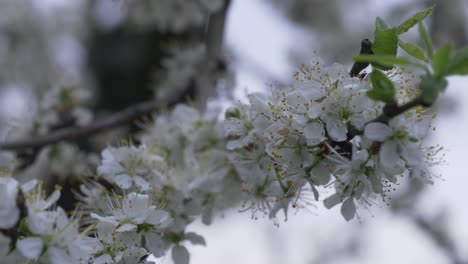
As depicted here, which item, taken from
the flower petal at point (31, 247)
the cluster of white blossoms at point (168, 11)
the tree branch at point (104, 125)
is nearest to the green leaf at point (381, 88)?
the flower petal at point (31, 247)

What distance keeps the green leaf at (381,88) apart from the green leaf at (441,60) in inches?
3.2

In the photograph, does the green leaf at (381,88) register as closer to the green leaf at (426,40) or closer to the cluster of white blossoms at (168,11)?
the green leaf at (426,40)

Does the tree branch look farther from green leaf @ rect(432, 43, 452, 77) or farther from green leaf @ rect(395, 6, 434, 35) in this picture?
green leaf @ rect(432, 43, 452, 77)

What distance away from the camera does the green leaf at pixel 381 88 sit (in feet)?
3.35

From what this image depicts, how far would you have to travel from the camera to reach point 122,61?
3955 mm

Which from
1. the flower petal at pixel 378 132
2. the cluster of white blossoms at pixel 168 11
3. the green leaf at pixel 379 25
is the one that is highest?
the green leaf at pixel 379 25

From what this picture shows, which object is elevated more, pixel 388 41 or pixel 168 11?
pixel 388 41

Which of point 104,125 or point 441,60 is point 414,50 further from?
point 104,125

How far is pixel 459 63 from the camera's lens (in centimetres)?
97

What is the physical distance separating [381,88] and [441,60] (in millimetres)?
115

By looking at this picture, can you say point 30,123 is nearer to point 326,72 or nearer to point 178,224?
point 178,224

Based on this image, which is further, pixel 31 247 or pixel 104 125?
pixel 104 125

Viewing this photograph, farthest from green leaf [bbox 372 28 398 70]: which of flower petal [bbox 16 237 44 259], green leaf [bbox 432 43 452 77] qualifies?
flower petal [bbox 16 237 44 259]

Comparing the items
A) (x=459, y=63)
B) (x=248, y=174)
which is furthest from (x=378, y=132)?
(x=248, y=174)
